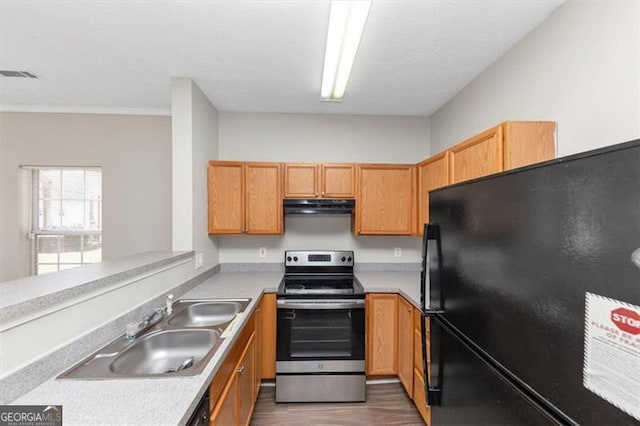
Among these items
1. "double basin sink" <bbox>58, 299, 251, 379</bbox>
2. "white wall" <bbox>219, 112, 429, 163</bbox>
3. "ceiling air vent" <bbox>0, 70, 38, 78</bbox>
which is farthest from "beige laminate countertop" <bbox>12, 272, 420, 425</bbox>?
"ceiling air vent" <bbox>0, 70, 38, 78</bbox>

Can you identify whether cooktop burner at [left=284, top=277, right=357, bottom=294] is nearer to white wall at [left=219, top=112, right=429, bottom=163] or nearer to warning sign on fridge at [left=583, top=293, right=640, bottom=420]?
white wall at [left=219, top=112, right=429, bottom=163]

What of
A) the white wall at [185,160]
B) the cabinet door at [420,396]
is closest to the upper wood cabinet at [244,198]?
the white wall at [185,160]

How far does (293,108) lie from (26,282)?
8.17ft

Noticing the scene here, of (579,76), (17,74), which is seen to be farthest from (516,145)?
(17,74)

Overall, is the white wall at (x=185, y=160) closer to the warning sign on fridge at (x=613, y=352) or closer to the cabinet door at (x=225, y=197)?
the cabinet door at (x=225, y=197)

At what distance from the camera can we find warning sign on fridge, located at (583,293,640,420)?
550 mm

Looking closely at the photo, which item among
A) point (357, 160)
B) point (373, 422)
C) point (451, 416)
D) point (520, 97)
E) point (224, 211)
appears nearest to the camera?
point (451, 416)

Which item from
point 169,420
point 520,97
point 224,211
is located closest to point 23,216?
point 224,211

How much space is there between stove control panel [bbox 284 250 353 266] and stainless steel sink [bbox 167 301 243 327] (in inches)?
40.5

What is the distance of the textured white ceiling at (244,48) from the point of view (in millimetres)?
1591

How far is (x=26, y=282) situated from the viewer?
4.26 ft

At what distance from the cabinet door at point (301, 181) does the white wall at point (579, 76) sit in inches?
63.7

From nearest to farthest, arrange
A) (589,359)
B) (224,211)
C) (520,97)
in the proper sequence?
(589,359)
(520,97)
(224,211)

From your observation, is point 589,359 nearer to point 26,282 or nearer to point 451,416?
point 451,416
